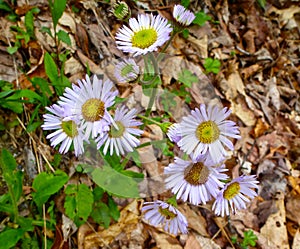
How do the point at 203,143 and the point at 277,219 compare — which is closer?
the point at 203,143

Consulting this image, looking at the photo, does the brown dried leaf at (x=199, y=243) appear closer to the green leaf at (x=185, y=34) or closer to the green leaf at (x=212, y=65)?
the green leaf at (x=212, y=65)

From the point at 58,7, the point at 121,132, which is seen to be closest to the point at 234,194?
the point at 121,132

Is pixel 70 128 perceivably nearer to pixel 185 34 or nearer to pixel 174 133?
pixel 174 133

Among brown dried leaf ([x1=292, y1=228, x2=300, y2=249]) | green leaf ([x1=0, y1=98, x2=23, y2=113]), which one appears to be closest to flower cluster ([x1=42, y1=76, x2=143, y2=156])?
green leaf ([x1=0, y1=98, x2=23, y2=113])

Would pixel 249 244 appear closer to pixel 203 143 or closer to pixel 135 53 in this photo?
pixel 203 143

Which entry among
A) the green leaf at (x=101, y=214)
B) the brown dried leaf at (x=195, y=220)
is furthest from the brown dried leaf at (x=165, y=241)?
the green leaf at (x=101, y=214)

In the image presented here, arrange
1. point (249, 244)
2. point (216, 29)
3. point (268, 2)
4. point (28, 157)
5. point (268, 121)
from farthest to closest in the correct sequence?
point (268, 2) < point (216, 29) < point (268, 121) < point (249, 244) < point (28, 157)

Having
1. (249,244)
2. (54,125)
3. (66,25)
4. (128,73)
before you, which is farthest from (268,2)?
(54,125)
